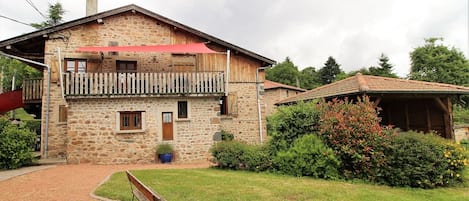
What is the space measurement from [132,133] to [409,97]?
43.2 ft

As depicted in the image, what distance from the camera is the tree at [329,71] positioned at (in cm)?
5397

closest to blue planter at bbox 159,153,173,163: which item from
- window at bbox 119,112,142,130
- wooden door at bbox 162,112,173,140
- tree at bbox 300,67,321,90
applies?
wooden door at bbox 162,112,173,140

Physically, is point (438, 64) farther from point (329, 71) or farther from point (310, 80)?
point (310, 80)

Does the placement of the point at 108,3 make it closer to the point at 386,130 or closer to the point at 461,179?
the point at 386,130

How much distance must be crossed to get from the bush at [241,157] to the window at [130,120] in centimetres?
420

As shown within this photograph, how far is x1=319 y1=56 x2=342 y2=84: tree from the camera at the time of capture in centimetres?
5397

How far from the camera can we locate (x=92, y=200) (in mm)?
5520

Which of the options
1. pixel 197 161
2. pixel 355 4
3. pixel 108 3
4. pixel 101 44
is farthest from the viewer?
pixel 108 3

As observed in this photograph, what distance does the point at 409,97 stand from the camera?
12898 mm

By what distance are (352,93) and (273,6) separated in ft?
21.8

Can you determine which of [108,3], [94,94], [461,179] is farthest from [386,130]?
[108,3]

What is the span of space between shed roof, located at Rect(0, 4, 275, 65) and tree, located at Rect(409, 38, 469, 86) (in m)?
35.2

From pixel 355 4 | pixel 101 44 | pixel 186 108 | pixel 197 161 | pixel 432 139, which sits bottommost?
pixel 197 161

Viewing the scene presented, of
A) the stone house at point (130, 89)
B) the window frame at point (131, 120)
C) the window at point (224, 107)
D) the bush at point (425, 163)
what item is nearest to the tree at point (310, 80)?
the window at point (224, 107)
